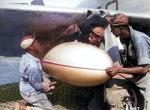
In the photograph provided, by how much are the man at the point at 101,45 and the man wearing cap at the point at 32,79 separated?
1.54 ft

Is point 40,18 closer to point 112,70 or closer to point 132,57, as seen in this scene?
point 112,70

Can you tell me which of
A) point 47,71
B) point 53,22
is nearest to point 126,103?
point 47,71

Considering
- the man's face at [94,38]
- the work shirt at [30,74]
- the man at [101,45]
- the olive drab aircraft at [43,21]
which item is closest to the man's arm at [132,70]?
the man at [101,45]

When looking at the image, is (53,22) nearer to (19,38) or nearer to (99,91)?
(19,38)

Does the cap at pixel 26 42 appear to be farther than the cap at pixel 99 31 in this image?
No

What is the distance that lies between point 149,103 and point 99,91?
1.49ft

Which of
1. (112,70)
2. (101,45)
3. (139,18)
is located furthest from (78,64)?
(139,18)

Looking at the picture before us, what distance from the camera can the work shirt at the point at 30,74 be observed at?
3.98ft

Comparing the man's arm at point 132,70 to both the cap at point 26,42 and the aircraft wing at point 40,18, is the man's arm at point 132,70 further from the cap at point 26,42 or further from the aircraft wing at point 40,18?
the cap at point 26,42

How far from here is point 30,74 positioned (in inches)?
47.6

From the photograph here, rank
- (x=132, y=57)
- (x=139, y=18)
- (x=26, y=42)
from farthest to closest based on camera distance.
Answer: (x=139, y=18)
(x=132, y=57)
(x=26, y=42)

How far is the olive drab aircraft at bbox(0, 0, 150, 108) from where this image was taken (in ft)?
4.12

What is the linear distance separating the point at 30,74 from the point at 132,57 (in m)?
0.86

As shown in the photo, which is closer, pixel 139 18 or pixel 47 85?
pixel 47 85
